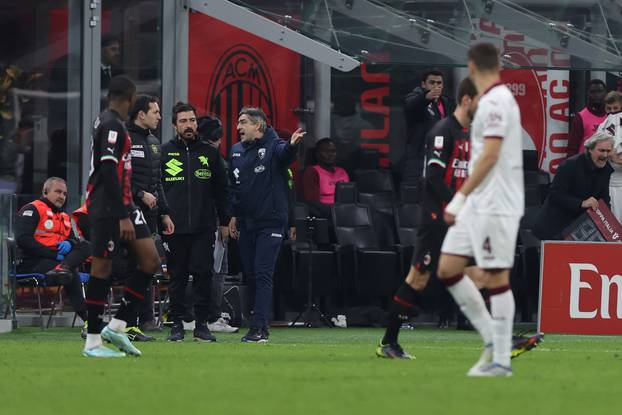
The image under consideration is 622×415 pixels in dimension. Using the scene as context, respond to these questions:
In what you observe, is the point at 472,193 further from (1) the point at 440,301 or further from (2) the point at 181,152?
(1) the point at 440,301

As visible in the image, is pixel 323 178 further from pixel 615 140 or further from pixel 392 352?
pixel 392 352

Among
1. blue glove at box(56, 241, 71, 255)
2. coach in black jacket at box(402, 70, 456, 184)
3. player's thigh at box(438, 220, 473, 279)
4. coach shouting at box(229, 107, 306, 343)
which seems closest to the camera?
player's thigh at box(438, 220, 473, 279)

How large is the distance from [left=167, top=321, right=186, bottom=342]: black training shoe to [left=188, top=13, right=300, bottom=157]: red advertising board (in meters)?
5.57

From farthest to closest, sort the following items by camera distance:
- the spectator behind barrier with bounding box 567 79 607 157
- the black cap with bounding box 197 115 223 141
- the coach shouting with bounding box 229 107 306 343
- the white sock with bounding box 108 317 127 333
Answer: the spectator behind barrier with bounding box 567 79 607 157 → the black cap with bounding box 197 115 223 141 → the coach shouting with bounding box 229 107 306 343 → the white sock with bounding box 108 317 127 333

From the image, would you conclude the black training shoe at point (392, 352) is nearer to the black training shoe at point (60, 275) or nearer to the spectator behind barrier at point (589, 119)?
the black training shoe at point (60, 275)

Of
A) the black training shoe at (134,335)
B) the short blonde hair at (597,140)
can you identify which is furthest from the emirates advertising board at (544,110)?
the black training shoe at (134,335)

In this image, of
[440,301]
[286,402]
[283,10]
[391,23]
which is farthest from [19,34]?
[286,402]

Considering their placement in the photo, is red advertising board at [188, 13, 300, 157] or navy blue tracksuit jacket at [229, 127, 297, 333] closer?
navy blue tracksuit jacket at [229, 127, 297, 333]

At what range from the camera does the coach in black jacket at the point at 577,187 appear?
17.2 metres

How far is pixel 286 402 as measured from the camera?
8.56 metres

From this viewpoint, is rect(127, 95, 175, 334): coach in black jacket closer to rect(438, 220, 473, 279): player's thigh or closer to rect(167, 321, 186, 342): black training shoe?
rect(167, 321, 186, 342): black training shoe

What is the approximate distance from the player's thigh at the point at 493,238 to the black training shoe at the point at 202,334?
17.6 feet

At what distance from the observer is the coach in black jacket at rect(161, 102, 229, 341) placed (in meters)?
15.0

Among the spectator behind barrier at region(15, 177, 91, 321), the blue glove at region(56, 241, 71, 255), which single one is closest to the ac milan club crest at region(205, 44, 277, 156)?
the spectator behind barrier at region(15, 177, 91, 321)
